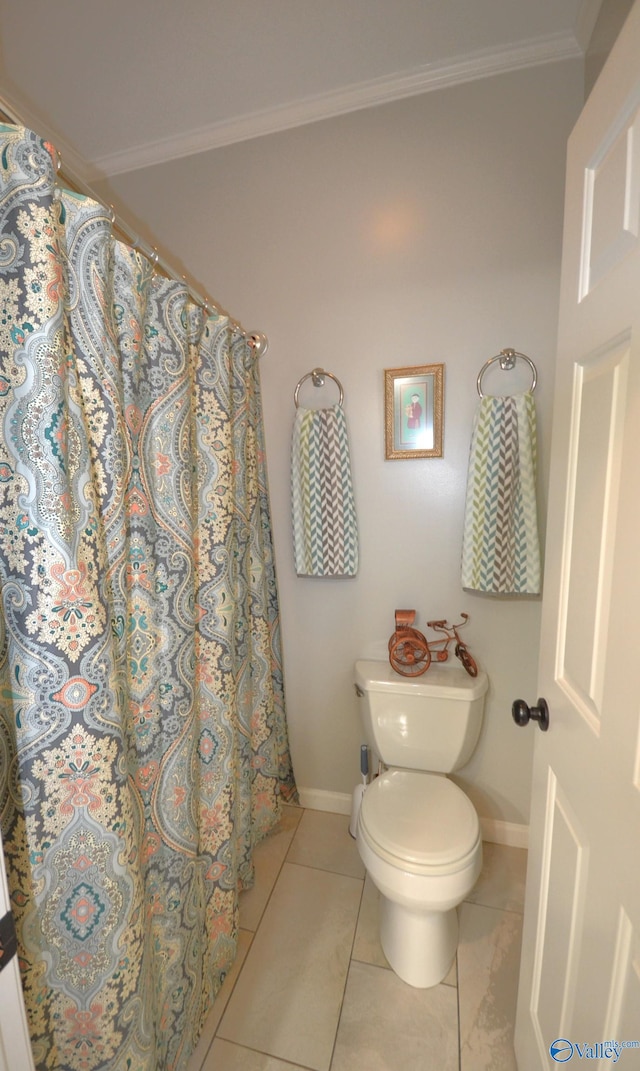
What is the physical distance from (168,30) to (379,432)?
4.10ft

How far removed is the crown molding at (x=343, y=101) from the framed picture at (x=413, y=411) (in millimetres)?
847

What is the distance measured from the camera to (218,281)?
5.14 feet

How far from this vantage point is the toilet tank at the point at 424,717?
137cm

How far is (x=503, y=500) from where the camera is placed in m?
1.32

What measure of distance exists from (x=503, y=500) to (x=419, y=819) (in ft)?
3.27

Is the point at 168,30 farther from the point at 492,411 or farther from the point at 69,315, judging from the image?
the point at 492,411

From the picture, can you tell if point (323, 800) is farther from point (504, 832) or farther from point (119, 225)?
point (119, 225)

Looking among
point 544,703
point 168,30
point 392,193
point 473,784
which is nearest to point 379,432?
point 392,193

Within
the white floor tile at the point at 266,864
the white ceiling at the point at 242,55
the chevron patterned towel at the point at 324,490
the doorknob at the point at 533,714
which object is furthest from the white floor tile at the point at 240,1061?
the white ceiling at the point at 242,55

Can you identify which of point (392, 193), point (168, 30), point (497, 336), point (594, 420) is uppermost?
point (168, 30)

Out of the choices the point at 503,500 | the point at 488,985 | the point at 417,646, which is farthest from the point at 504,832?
the point at 503,500

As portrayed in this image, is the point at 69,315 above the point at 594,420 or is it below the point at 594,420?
above

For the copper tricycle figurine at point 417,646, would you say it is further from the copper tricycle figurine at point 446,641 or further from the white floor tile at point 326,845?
the white floor tile at point 326,845

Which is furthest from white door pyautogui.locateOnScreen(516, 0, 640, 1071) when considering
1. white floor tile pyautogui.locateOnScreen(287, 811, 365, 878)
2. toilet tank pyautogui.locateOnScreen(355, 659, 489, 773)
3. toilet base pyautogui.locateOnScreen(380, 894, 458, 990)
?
white floor tile pyautogui.locateOnScreen(287, 811, 365, 878)
